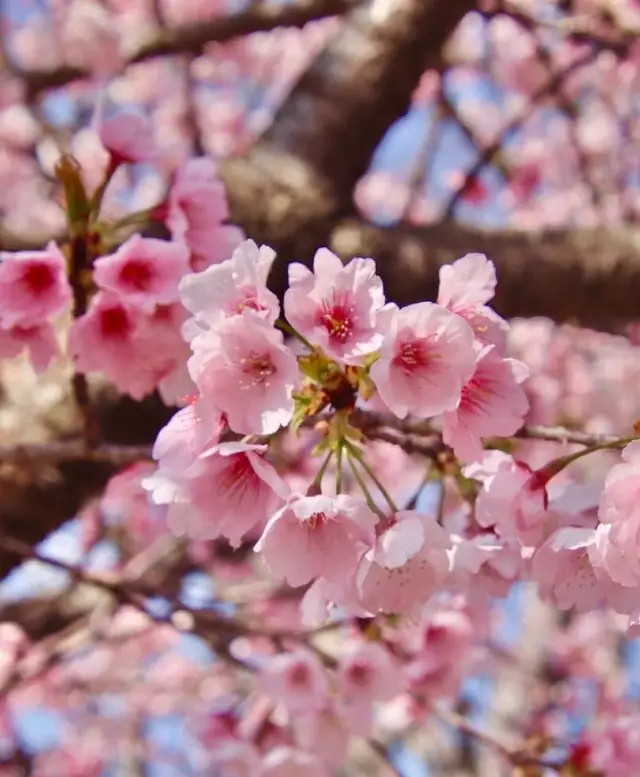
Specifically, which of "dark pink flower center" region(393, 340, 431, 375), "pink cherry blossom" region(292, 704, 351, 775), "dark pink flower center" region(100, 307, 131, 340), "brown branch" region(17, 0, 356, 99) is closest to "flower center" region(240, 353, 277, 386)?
"dark pink flower center" region(393, 340, 431, 375)

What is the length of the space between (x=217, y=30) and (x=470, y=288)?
1.45m

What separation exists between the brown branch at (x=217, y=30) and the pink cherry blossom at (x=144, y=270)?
1.16 m

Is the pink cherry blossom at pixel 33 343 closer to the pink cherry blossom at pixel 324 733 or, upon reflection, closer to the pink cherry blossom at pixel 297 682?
the pink cherry blossom at pixel 297 682

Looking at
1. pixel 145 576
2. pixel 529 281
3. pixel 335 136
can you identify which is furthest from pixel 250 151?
pixel 145 576

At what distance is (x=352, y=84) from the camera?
1983 mm

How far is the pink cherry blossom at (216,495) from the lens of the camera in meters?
0.82

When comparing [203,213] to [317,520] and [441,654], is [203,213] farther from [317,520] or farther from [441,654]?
[441,654]

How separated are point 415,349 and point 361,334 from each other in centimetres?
5

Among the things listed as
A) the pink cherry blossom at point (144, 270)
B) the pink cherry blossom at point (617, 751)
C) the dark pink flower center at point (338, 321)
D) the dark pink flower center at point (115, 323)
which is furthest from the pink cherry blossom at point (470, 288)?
the pink cherry blossom at point (617, 751)

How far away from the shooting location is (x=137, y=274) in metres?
1.05

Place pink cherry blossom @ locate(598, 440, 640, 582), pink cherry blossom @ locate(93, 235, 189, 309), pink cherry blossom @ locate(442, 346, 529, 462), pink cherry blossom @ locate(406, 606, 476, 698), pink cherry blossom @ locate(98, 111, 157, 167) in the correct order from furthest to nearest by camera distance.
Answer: pink cherry blossom @ locate(406, 606, 476, 698) < pink cherry blossom @ locate(98, 111, 157, 167) < pink cherry blossom @ locate(93, 235, 189, 309) < pink cherry blossom @ locate(442, 346, 529, 462) < pink cherry blossom @ locate(598, 440, 640, 582)

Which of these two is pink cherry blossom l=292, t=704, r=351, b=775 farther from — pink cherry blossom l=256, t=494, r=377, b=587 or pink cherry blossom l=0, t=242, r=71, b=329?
pink cherry blossom l=0, t=242, r=71, b=329

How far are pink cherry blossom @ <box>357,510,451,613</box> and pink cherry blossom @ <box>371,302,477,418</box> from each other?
0.12 metres

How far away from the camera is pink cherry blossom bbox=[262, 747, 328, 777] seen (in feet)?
5.08
